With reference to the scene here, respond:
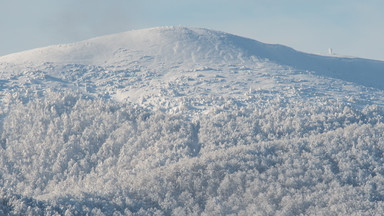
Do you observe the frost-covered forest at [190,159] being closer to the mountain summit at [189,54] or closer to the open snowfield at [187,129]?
the open snowfield at [187,129]

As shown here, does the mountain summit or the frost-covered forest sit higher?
the mountain summit

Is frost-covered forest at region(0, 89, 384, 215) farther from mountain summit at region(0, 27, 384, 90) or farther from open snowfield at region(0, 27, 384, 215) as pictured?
mountain summit at region(0, 27, 384, 90)

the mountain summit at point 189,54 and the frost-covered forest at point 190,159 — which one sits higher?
the mountain summit at point 189,54

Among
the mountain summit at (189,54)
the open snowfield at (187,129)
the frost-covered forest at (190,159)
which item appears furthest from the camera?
the mountain summit at (189,54)

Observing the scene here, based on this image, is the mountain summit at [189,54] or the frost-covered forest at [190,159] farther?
the mountain summit at [189,54]

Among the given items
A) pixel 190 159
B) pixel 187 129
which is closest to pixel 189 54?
pixel 187 129

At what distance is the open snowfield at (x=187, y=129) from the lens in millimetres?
77688

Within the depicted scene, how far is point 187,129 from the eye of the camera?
109 metres

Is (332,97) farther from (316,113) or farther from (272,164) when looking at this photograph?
(272,164)

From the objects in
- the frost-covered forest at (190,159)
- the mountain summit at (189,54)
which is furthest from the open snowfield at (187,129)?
Result: the mountain summit at (189,54)

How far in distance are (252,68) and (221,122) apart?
53628 mm

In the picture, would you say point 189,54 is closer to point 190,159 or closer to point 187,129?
point 187,129

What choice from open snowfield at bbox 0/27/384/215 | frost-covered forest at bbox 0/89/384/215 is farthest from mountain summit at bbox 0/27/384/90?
frost-covered forest at bbox 0/89/384/215

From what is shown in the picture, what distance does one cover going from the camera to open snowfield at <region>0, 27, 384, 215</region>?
255 feet
